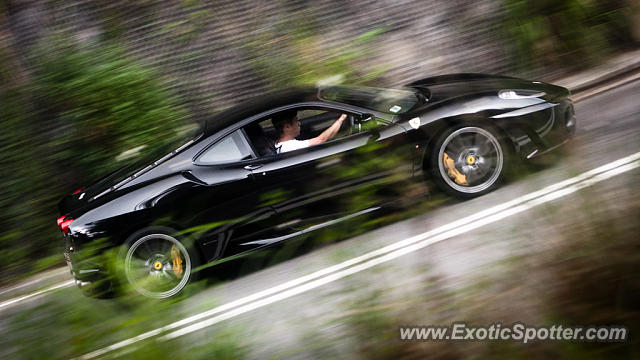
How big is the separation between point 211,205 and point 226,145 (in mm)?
589

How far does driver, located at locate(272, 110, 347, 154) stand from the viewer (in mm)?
5301

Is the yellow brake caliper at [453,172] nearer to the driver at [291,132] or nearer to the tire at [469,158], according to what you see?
the tire at [469,158]

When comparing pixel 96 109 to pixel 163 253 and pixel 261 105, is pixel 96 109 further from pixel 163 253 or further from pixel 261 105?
pixel 163 253

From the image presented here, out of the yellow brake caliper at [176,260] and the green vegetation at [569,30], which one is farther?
the green vegetation at [569,30]

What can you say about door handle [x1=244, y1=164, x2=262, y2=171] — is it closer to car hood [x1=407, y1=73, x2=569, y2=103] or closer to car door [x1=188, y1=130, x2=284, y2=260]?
car door [x1=188, y1=130, x2=284, y2=260]

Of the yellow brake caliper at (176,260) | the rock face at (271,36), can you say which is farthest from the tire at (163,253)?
the rock face at (271,36)

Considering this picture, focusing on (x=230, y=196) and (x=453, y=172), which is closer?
(x=230, y=196)

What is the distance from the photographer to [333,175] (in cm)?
434

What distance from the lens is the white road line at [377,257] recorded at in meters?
3.09

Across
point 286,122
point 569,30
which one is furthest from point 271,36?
point 569,30

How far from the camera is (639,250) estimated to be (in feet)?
9.04

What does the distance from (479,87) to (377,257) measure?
2529 millimetres

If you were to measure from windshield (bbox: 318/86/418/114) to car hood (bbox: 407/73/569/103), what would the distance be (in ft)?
0.72

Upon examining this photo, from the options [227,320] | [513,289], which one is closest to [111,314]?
[227,320]
